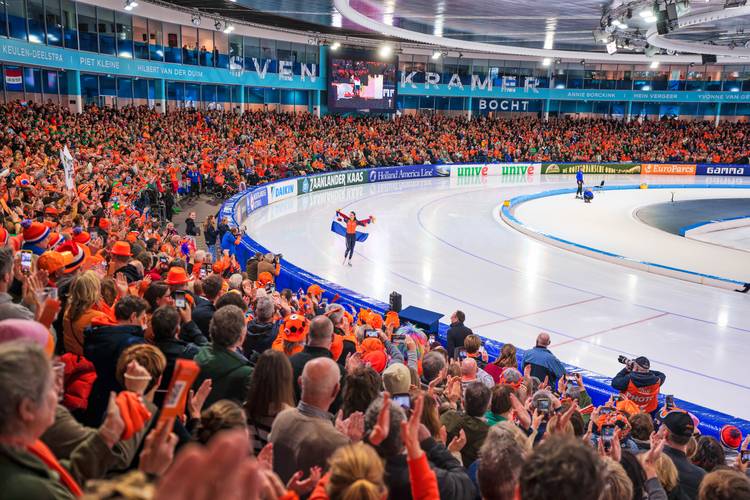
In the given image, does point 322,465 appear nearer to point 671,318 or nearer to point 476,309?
point 476,309

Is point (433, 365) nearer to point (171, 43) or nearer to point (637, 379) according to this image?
point (637, 379)

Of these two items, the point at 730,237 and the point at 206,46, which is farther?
Answer: the point at 206,46

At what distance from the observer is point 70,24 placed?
2867 centimetres

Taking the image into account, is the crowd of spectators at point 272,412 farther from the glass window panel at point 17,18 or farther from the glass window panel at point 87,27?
the glass window panel at point 87,27

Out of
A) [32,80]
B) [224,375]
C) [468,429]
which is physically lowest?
[468,429]

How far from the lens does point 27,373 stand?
2.06 meters

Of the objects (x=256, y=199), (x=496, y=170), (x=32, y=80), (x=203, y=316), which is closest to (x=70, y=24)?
(x=32, y=80)

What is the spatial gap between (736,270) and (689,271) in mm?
1471

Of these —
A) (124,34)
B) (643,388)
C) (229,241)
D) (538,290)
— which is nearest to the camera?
(643,388)

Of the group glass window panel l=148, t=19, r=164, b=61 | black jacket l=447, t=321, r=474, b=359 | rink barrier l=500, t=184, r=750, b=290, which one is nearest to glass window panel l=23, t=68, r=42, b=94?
glass window panel l=148, t=19, r=164, b=61

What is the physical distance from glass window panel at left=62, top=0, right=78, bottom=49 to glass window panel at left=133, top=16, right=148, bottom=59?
3994 mm

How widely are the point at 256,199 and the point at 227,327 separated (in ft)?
68.0

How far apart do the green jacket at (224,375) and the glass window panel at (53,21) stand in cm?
2789

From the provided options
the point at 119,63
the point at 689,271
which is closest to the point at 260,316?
the point at 689,271
